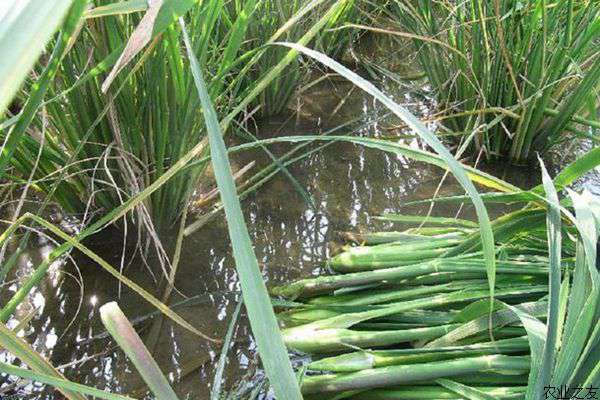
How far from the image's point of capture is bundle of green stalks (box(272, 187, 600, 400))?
2.53 feet

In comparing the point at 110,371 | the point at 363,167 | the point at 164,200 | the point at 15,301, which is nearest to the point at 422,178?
the point at 363,167

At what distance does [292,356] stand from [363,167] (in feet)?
2.85

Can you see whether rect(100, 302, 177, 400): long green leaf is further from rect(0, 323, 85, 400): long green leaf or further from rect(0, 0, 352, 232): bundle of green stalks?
rect(0, 0, 352, 232): bundle of green stalks

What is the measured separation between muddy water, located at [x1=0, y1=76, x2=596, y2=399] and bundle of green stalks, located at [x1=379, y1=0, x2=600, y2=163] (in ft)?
0.48

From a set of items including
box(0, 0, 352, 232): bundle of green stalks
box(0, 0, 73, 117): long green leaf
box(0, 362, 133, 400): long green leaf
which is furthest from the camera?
box(0, 0, 352, 232): bundle of green stalks

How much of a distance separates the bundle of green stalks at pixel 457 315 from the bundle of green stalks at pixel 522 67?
486mm

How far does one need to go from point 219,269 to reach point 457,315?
1.90 ft

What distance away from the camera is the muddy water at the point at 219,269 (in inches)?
42.6

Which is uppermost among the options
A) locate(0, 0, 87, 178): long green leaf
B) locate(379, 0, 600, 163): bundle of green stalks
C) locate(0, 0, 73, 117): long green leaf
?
locate(379, 0, 600, 163): bundle of green stalks

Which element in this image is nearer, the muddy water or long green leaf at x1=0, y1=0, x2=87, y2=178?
long green leaf at x1=0, y1=0, x2=87, y2=178

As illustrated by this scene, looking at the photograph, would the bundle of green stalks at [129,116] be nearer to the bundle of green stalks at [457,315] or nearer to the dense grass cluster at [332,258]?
the dense grass cluster at [332,258]

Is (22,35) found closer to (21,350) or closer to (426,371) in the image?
(21,350)

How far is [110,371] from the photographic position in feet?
3.50

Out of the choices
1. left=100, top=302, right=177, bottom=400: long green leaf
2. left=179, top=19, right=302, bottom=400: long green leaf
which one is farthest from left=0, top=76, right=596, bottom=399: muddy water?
left=179, top=19, right=302, bottom=400: long green leaf
